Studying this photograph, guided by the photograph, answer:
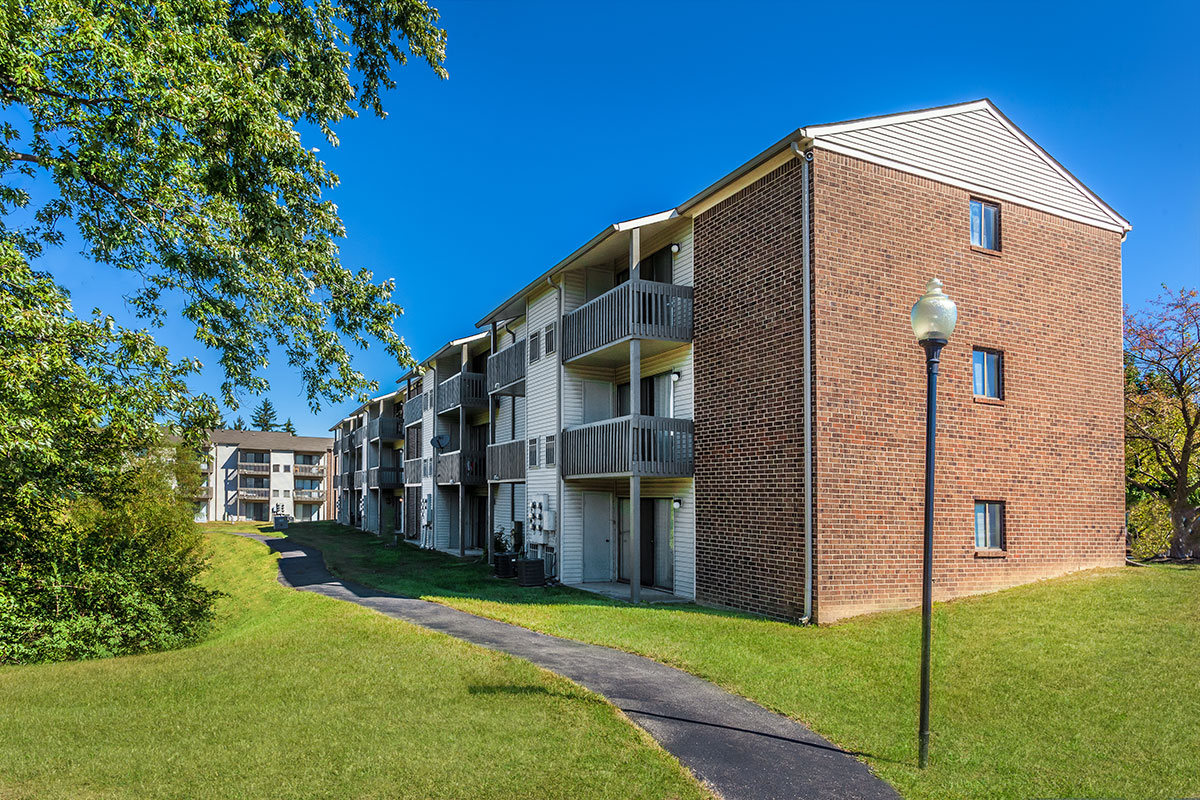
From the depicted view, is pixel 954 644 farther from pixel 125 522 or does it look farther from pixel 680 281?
pixel 125 522

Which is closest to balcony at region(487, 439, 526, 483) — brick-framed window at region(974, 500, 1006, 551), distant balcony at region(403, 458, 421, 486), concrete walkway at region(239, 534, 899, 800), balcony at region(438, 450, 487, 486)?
balcony at region(438, 450, 487, 486)

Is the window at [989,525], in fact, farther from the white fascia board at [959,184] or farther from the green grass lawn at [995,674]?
the white fascia board at [959,184]

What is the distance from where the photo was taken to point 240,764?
664cm

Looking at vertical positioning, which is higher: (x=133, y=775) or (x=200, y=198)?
(x=200, y=198)

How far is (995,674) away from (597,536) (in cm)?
1241

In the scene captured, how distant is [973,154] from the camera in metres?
15.7

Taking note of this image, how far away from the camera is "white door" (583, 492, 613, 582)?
20656 millimetres

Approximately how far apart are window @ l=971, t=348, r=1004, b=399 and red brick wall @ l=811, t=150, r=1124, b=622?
20 cm

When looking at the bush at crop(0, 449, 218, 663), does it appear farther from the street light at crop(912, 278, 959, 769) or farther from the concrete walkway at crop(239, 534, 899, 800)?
the street light at crop(912, 278, 959, 769)

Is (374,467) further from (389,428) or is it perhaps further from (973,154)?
(973,154)

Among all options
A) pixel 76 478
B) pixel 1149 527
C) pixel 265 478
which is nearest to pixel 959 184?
pixel 76 478

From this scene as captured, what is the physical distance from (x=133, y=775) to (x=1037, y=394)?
1621 centimetres

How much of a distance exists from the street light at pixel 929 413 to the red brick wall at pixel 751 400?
6.47 metres

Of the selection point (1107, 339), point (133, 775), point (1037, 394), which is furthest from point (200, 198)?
point (1107, 339)
